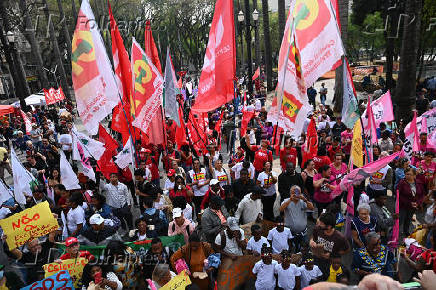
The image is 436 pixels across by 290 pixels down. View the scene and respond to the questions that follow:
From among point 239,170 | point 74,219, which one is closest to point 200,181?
point 239,170

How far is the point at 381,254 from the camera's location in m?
4.54

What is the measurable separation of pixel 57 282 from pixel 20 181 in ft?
10.2

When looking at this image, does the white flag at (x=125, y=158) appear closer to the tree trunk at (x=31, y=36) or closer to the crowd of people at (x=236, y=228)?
the crowd of people at (x=236, y=228)

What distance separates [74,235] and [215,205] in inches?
96.1

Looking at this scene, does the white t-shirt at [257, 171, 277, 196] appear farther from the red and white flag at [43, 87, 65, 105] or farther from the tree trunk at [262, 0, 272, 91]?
the tree trunk at [262, 0, 272, 91]

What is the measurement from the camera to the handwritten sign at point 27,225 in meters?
5.20

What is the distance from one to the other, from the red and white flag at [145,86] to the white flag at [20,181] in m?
2.44

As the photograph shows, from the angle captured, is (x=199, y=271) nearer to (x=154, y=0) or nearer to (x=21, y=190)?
(x=21, y=190)

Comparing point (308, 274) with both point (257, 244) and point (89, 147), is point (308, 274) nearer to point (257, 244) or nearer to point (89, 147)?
point (257, 244)

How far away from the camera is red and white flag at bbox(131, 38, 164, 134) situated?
7.58 meters

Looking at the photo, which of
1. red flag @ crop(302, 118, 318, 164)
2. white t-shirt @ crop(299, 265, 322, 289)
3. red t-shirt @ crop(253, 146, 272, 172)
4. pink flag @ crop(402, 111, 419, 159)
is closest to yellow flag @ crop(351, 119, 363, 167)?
white t-shirt @ crop(299, 265, 322, 289)

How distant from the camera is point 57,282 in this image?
451 centimetres

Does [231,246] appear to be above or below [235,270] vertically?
above

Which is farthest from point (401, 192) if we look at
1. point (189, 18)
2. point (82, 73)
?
point (189, 18)
